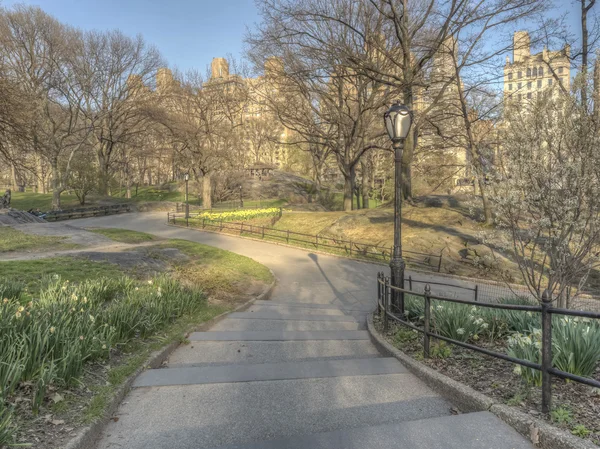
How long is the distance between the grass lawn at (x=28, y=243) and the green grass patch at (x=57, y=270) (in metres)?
4.17

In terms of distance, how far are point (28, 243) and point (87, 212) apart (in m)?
19.8

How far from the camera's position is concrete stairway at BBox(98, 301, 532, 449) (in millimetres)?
2619

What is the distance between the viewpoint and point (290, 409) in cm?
Result: 324

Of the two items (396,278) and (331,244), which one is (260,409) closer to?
(396,278)

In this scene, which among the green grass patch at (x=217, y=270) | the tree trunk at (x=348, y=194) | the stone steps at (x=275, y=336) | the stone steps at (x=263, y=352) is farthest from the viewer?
the tree trunk at (x=348, y=194)

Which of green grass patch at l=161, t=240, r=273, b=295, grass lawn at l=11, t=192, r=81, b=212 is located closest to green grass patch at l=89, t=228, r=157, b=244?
green grass patch at l=161, t=240, r=273, b=295

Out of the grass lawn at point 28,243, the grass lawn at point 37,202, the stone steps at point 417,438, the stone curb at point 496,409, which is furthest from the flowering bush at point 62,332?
the grass lawn at point 37,202

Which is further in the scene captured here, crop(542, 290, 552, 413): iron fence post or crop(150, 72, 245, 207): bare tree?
crop(150, 72, 245, 207): bare tree

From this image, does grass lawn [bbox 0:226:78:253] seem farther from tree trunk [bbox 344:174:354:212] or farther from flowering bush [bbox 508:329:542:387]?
tree trunk [bbox 344:174:354:212]

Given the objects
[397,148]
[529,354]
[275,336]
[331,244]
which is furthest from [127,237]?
[529,354]

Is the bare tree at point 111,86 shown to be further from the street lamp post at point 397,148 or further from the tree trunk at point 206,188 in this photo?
the street lamp post at point 397,148

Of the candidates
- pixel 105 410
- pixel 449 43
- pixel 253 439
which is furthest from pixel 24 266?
pixel 449 43

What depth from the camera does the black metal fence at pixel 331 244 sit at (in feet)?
57.4

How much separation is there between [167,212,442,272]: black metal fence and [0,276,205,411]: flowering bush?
1287cm
